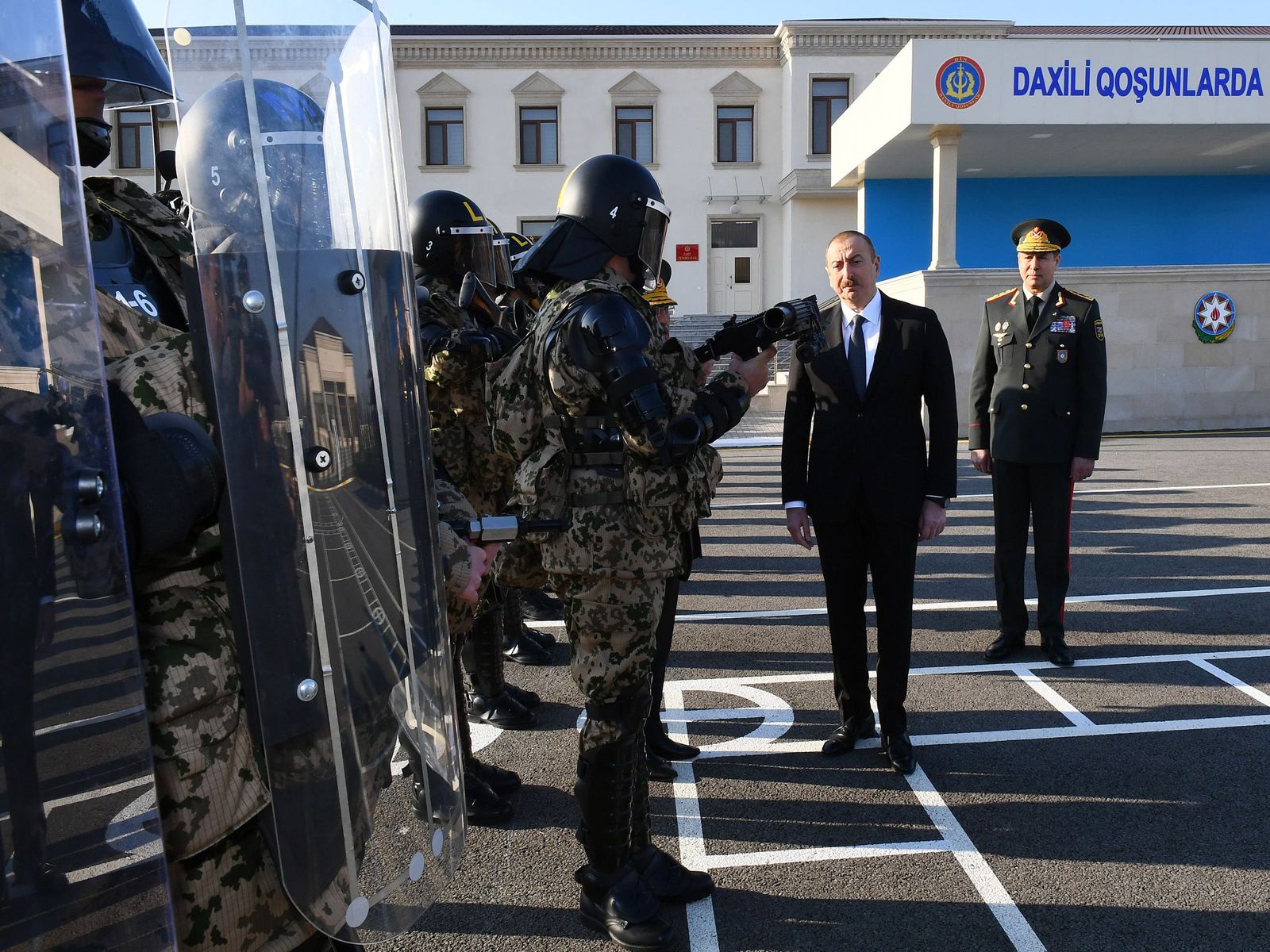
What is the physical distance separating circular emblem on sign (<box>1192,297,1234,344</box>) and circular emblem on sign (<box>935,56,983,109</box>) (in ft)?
16.8

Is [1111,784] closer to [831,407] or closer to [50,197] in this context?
[831,407]

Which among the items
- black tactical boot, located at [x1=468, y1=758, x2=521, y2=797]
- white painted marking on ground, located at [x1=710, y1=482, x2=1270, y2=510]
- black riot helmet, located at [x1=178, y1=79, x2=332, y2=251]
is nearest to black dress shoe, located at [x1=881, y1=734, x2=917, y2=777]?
black tactical boot, located at [x1=468, y1=758, x2=521, y2=797]

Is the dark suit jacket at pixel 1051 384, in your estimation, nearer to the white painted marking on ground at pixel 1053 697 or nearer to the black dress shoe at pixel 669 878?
the white painted marking on ground at pixel 1053 697

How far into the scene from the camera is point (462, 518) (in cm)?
173

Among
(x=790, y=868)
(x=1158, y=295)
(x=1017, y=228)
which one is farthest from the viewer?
(x=1158, y=295)

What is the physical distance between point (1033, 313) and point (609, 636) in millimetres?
3707

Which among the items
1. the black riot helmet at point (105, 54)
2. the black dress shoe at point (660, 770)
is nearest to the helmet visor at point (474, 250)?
the black dress shoe at point (660, 770)

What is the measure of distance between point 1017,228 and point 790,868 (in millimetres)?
3906

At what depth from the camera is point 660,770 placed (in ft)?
12.4

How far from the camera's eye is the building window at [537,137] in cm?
3056

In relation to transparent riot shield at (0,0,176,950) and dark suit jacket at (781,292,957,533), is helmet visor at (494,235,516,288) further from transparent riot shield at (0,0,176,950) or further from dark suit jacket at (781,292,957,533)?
transparent riot shield at (0,0,176,950)

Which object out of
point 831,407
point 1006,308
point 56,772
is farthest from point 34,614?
point 1006,308

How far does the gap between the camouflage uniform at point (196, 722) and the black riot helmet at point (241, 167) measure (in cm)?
19

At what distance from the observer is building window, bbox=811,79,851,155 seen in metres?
30.2
